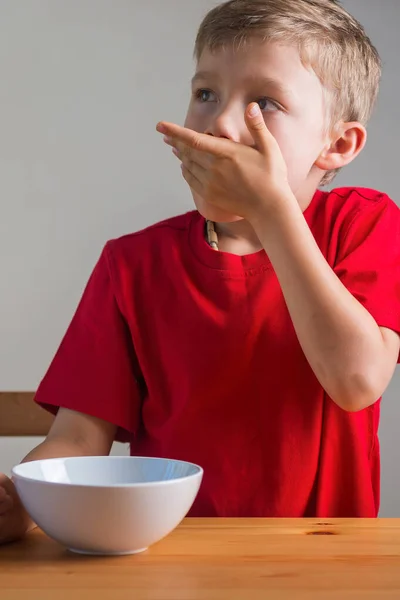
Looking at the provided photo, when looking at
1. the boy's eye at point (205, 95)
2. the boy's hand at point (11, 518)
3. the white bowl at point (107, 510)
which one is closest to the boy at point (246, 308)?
the boy's eye at point (205, 95)

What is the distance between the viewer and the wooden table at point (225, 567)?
55 centimetres

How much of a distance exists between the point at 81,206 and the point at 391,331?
1547 mm

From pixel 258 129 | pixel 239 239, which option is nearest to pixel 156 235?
pixel 239 239

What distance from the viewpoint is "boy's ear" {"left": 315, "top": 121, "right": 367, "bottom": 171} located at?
1137 millimetres

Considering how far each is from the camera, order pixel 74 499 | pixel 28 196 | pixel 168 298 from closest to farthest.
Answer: pixel 74 499 < pixel 168 298 < pixel 28 196

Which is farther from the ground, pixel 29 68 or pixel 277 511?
pixel 29 68

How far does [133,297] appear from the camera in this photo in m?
1.12

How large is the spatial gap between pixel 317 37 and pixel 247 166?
0.90 feet

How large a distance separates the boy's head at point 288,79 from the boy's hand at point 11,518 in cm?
43

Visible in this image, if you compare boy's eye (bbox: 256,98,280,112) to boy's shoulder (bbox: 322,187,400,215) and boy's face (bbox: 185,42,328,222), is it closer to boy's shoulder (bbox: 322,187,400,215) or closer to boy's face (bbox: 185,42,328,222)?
boy's face (bbox: 185,42,328,222)

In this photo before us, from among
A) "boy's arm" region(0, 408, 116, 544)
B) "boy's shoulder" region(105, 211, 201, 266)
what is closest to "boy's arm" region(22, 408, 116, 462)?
"boy's arm" region(0, 408, 116, 544)

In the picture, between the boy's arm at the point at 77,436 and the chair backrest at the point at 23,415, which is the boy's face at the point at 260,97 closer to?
the boy's arm at the point at 77,436

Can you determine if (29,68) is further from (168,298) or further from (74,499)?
(74,499)

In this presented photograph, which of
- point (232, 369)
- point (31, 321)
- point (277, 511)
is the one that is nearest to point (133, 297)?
point (232, 369)
